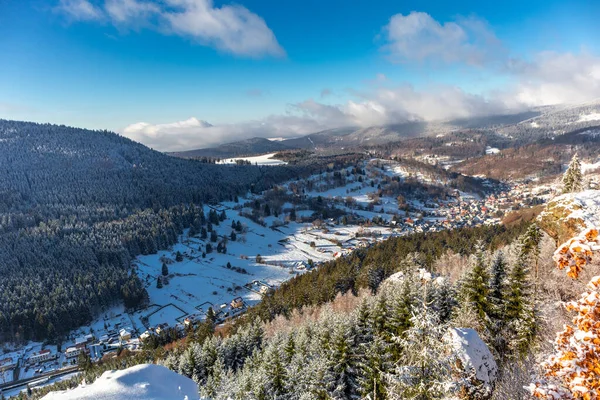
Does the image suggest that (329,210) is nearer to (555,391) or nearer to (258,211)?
(258,211)

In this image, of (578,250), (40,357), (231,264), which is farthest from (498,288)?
(231,264)

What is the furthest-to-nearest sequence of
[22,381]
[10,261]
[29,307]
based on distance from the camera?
[10,261] → [29,307] → [22,381]

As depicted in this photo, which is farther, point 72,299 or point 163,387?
point 72,299

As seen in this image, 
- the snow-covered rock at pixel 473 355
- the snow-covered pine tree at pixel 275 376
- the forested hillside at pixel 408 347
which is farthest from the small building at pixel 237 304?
the snow-covered rock at pixel 473 355

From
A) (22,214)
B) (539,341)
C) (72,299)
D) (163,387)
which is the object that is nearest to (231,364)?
(163,387)

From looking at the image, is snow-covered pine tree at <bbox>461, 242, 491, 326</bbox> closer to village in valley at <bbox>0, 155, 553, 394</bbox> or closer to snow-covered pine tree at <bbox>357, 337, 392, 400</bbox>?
snow-covered pine tree at <bbox>357, 337, 392, 400</bbox>

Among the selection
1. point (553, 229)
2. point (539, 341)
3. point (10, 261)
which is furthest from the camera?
point (10, 261)
